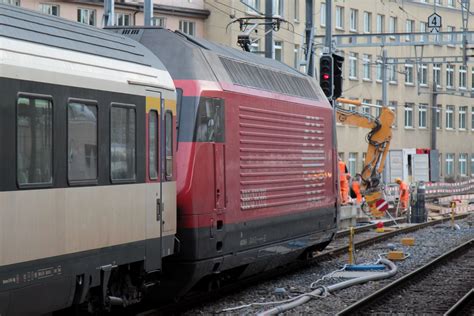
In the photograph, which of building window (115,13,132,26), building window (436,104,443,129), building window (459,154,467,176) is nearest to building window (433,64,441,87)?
building window (436,104,443,129)

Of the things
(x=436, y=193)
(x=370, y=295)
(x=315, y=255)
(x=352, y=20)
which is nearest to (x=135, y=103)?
(x=370, y=295)

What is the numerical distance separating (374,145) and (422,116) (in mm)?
37880

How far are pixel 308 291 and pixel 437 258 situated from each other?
5871 millimetres

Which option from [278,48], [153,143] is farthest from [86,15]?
[153,143]

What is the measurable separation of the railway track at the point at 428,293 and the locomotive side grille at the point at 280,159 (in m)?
1.96

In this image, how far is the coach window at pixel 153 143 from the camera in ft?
42.0

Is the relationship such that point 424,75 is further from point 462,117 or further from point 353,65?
point 353,65

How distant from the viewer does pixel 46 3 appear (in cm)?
4866

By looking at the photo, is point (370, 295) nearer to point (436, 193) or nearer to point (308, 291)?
point (308, 291)

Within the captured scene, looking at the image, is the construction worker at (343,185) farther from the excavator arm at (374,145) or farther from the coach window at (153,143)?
the coach window at (153,143)

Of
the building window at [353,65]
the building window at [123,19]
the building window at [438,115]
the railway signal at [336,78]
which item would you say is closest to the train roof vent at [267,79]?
the railway signal at [336,78]

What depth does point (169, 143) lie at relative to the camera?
1342 cm

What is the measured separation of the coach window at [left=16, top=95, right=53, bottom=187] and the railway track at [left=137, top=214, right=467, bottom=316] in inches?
142

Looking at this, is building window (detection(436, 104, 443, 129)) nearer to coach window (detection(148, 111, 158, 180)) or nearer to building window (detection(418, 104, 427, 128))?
building window (detection(418, 104, 427, 128))
